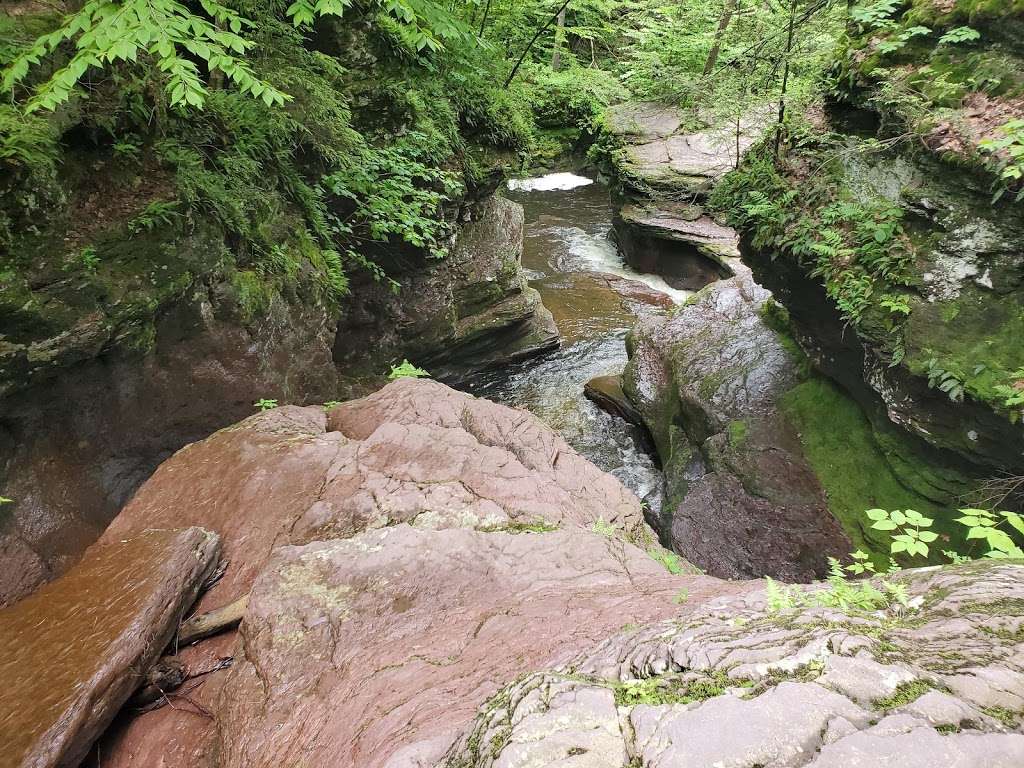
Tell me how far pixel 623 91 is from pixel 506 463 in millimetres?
17859

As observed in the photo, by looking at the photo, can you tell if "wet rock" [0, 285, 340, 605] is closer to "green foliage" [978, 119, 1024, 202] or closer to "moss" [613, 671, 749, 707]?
"moss" [613, 671, 749, 707]

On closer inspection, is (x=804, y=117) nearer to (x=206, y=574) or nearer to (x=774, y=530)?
(x=774, y=530)

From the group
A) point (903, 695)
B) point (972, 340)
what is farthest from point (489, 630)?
point (972, 340)

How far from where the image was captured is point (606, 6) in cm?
1630

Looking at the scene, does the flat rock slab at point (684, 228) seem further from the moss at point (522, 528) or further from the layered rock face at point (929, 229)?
the moss at point (522, 528)

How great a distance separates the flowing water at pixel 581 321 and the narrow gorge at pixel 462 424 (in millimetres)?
177

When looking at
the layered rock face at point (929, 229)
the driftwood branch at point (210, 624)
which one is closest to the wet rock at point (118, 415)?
the driftwood branch at point (210, 624)

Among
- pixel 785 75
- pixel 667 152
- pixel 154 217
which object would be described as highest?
pixel 785 75

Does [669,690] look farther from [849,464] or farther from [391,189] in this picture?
[391,189]

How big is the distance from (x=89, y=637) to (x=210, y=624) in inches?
23.4

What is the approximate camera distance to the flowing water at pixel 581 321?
10.5m

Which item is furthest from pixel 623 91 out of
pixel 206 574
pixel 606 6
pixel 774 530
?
pixel 206 574

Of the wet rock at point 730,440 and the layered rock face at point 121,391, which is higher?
the layered rock face at point 121,391

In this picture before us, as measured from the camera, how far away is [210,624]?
3232 millimetres
